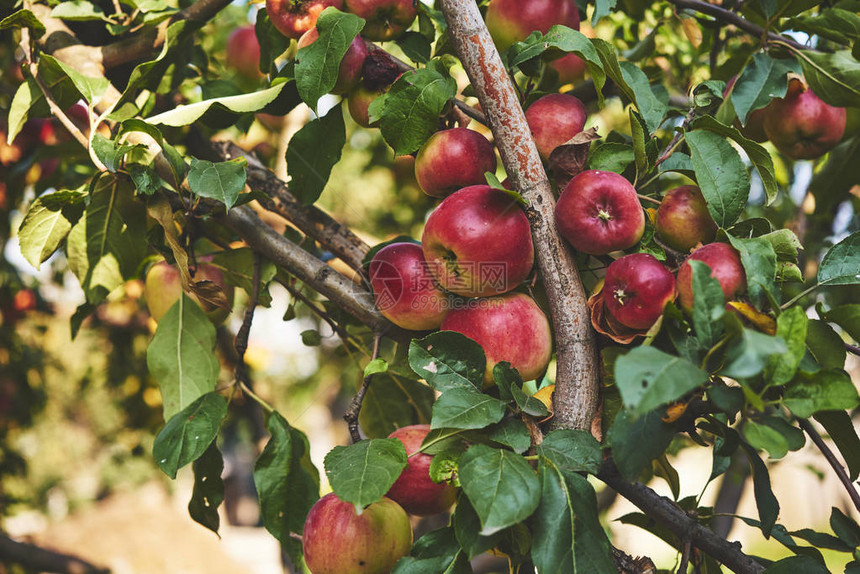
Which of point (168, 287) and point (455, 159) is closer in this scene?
point (455, 159)

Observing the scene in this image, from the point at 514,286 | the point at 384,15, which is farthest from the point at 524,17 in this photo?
the point at 514,286

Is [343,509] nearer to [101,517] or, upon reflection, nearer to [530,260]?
[530,260]

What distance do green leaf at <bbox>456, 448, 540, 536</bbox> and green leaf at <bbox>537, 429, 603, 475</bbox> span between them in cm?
4

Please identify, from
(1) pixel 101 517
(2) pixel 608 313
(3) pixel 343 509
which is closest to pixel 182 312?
(3) pixel 343 509

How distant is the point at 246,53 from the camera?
174cm

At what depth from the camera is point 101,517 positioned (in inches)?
231

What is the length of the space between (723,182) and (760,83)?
31 cm

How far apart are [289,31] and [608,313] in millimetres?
615

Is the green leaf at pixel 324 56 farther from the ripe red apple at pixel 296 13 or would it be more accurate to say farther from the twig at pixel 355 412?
the twig at pixel 355 412

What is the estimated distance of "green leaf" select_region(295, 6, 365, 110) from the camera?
0.78 meters

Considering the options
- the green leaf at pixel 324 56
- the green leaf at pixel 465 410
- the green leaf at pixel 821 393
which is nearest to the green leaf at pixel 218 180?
the green leaf at pixel 324 56

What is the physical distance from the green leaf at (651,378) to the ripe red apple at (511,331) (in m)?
0.25

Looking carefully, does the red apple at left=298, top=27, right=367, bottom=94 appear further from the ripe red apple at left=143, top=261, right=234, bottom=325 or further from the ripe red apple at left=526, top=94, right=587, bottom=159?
the ripe red apple at left=143, top=261, right=234, bottom=325

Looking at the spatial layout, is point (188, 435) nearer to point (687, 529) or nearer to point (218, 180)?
point (218, 180)
